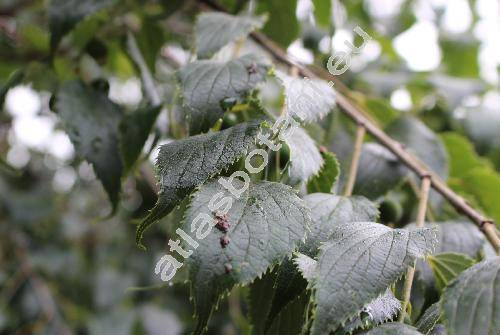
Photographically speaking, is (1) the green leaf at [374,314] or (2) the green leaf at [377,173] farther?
(2) the green leaf at [377,173]

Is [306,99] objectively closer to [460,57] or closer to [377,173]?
[377,173]

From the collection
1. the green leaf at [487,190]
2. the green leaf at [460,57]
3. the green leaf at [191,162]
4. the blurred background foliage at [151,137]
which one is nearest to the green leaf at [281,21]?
the blurred background foliage at [151,137]

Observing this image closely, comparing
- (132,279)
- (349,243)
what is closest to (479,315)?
(349,243)

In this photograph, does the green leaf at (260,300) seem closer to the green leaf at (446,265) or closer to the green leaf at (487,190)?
the green leaf at (446,265)

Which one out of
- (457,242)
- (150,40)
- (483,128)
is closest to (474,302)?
(457,242)

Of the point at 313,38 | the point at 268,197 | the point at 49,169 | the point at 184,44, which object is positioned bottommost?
the point at 49,169

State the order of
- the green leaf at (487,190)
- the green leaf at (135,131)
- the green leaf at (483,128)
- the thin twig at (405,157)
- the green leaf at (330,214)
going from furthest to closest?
the green leaf at (483,128) → the green leaf at (487,190) → the green leaf at (135,131) → the thin twig at (405,157) → the green leaf at (330,214)

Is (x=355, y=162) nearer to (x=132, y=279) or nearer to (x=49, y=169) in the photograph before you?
(x=132, y=279)
